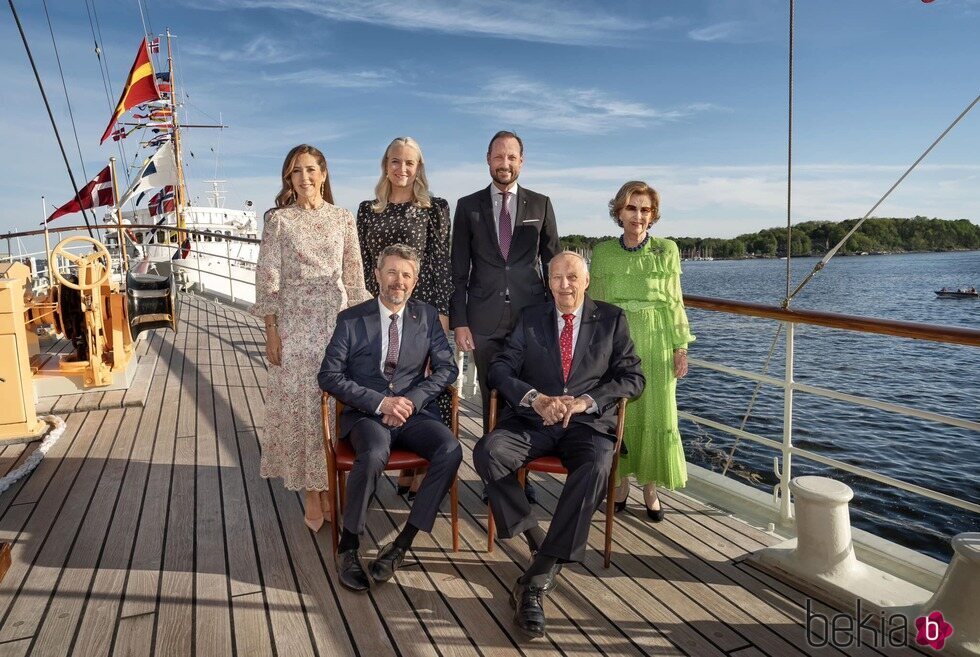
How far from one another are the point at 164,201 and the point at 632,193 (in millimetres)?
20122

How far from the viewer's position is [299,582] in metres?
2.32

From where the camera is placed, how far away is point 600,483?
2.31 metres

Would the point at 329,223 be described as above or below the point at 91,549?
above

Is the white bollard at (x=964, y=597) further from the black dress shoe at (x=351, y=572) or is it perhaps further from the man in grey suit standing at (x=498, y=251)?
the black dress shoe at (x=351, y=572)

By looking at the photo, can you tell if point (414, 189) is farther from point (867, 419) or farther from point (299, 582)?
point (867, 419)

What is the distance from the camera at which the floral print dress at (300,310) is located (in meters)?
2.64

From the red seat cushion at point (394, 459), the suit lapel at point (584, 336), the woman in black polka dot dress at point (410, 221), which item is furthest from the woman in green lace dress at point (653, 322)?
the red seat cushion at point (394, 459)

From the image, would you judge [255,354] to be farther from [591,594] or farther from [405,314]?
[591,594]

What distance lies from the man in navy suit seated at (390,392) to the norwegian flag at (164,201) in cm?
1948

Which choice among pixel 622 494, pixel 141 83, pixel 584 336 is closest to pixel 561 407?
pixel 584 336

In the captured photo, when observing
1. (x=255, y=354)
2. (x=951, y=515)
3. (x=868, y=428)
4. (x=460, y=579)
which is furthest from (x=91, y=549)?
(x=868, y=428)

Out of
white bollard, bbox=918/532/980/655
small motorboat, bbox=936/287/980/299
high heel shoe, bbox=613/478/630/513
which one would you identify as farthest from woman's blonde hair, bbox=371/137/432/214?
small motorboat, bbox=936/287/980/299

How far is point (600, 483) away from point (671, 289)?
96cm

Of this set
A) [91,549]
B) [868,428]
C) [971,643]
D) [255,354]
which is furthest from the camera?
[868,428]
